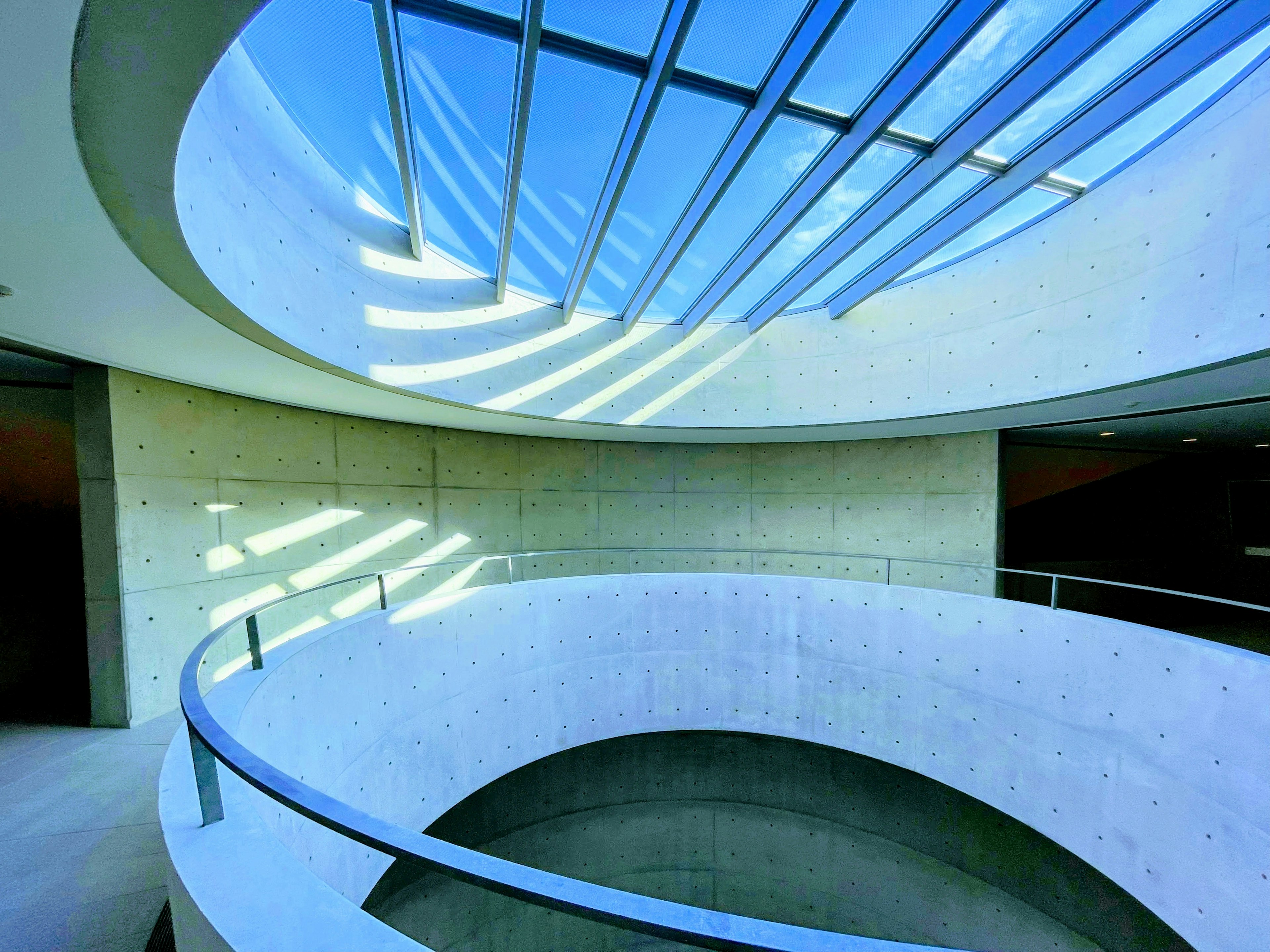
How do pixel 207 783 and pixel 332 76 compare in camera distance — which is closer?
pixel 207 783

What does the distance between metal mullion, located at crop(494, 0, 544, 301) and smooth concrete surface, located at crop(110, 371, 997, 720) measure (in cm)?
430

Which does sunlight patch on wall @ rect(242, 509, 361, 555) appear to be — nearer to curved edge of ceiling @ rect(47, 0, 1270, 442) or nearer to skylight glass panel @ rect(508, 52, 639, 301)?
curved edge of ceiling @ rect(47, 0, 1270, 442)

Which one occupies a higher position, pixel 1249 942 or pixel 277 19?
pixel 277 19

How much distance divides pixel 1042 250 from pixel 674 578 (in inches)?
306

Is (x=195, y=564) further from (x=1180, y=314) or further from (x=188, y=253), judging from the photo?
(x=1180, y=314)

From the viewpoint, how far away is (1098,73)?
4.52m

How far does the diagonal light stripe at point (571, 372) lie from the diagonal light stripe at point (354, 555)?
3084mm

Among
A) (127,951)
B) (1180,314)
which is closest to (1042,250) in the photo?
(1180,314)

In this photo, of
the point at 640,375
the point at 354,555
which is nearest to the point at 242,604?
the point at 354,555

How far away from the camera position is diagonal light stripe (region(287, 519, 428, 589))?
8.40 meters

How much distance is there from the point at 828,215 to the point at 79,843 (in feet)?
28.2

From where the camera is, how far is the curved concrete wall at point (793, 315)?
491 centimetres

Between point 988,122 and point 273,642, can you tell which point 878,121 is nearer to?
point 988,122

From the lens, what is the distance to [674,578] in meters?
10.4
